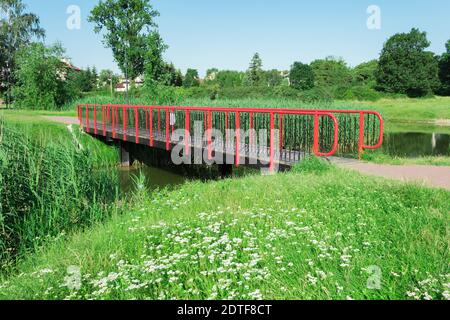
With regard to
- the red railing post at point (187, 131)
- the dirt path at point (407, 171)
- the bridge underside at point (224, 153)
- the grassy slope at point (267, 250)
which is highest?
the red railing post at point (187, 131)

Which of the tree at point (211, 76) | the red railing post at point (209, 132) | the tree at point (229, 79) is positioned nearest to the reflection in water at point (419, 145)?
the red railing post at point (209, 132)

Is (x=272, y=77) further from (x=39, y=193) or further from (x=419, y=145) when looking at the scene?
(x=39, y=193)

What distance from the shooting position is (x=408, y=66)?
2643 inches

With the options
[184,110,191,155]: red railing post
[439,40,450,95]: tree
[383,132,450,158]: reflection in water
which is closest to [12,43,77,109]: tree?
[184,110,191,155]: red railing post

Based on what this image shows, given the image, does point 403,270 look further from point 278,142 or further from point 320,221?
point 278,142

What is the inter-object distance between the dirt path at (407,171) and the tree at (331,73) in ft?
208

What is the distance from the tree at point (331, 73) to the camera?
→ 75.3m

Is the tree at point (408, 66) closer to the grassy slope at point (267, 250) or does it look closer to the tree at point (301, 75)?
the tree at point (301, 75)

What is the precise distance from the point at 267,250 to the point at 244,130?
10.3m

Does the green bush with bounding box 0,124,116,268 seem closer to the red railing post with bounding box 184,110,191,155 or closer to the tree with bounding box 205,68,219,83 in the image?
the red railing post with bounding box 184,110,191,155

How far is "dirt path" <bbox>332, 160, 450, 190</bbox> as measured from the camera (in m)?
7.58

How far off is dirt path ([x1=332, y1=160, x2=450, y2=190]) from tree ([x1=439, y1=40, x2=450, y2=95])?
220 feet

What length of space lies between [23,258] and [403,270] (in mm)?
5112
